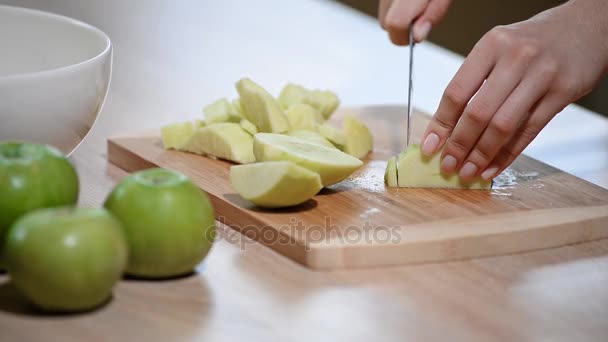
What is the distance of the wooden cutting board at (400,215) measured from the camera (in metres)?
1.37

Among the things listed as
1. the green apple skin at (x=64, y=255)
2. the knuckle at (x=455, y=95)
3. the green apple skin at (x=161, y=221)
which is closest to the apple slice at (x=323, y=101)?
the knuckle at (x=455, y=95)

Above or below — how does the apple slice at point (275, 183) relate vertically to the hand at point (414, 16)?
below

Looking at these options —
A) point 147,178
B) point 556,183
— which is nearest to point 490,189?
point 556,183

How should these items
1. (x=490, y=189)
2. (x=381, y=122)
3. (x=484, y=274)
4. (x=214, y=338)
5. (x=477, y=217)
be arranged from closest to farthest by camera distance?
(x=214, y=338)
(x=484, y=274)
(x=477, y=217)
(x=490, y=189)
(x=381, y=122)

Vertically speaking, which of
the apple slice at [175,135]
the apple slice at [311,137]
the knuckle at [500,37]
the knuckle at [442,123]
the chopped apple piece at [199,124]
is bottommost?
the apple slice at [175,135]

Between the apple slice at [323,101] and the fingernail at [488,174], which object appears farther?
the apple slice at [323,101]

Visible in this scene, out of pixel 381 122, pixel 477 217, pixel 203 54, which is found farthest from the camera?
pixel 203 54

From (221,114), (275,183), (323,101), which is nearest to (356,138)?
(323,101)

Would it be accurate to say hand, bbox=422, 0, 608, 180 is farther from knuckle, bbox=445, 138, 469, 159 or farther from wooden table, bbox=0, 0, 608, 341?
wooden table, bbox=0, 0, 608, 341

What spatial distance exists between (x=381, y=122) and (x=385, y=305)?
39.5 inches

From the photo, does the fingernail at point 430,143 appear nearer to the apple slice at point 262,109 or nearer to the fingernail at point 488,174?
the fingernail at point 488,174

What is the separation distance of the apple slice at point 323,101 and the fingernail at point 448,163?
424 mm

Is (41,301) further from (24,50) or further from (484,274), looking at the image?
(24,50)

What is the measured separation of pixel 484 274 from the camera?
4.42 ft
